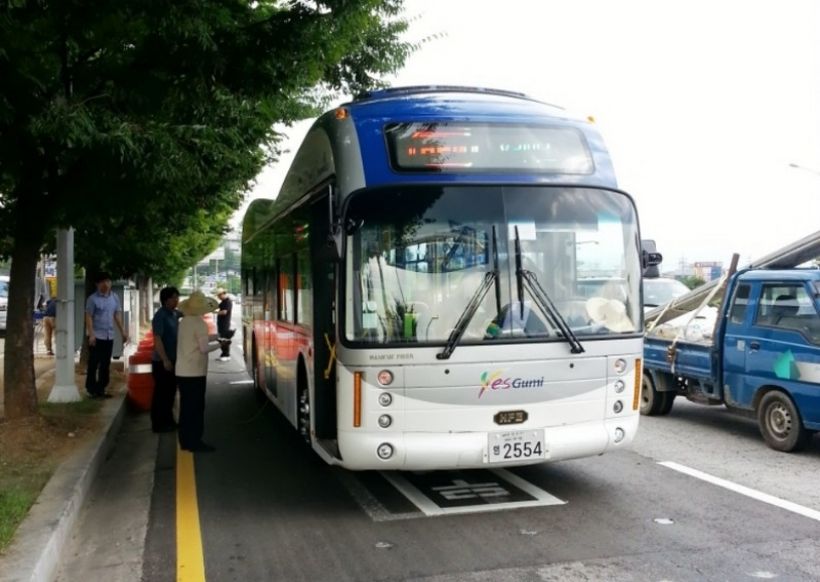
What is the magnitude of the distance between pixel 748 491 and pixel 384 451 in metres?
3.23

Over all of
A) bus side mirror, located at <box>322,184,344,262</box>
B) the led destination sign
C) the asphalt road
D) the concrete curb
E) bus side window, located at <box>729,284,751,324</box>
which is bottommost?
the asphalt road

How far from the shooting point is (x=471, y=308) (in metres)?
6.07

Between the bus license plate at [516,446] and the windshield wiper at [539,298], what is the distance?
737 mm

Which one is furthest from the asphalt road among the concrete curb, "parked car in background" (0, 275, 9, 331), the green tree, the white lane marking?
"parked car in background" (0, 275, 9, 331)

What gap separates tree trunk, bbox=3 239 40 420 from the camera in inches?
336

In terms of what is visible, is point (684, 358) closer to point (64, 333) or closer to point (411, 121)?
point (411, 121)

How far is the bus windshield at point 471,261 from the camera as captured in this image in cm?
602

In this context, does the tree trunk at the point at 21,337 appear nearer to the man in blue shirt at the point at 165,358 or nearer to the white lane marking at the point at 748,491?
the man in blue shirt at the point at 165,358

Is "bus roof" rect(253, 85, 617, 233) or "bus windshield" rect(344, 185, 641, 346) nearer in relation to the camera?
"bus windshield" rect(344, 185, 641, 346)

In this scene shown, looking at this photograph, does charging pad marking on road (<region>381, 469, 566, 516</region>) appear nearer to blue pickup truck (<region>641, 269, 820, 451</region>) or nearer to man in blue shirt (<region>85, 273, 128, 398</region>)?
blue pickup truck (<region>641, 269, 820, 451</region>)

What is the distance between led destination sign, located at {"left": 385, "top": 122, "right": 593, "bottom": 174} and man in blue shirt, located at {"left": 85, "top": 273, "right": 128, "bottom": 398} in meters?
6.82

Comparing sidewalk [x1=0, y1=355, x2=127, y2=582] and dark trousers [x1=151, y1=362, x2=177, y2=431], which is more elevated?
dark trousers [x1=151, y1=362, x2=177, y2=431]

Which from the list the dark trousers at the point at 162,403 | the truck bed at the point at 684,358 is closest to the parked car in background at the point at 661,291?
the truck bed at the point at 684,358

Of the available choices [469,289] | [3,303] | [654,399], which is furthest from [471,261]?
[3,303]
